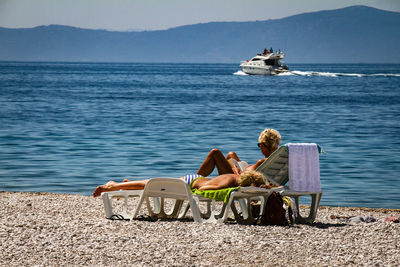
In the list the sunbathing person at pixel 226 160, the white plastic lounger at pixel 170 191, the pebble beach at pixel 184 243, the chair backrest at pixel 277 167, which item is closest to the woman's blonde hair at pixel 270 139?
the sunbathing person at pixel 226 160

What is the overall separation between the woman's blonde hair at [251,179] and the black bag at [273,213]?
184mm

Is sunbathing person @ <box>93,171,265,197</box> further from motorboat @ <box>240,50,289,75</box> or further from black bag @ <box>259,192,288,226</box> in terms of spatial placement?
motorboat @ <box>240,50,289,75</box>

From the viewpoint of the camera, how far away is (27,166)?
12617 millimetres

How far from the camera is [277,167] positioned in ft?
20.9

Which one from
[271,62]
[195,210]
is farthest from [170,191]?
[271,62]

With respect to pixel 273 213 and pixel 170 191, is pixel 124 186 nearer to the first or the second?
pixel 170 191

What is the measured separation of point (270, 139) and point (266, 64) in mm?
80093

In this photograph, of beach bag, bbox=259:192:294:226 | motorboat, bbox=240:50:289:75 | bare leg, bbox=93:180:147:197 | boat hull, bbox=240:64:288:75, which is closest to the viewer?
beach bag, bbox=259:192:294:226

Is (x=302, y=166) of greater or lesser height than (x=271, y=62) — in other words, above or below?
above

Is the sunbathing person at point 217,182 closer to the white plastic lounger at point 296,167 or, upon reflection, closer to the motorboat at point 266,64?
the white plastic lounger at point 296,167

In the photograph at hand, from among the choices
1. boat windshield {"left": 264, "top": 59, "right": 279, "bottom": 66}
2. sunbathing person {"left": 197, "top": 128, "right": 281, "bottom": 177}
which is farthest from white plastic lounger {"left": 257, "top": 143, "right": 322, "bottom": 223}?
boat windshield {"left": 264, "top": 59, "right": 279, "bottom": 66}

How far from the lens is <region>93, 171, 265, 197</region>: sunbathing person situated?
6.19 meters

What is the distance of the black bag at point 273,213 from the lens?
6.14 metres

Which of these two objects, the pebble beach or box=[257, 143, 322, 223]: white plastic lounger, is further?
box=[257, 143, 322, 223]: white plastic lounger
